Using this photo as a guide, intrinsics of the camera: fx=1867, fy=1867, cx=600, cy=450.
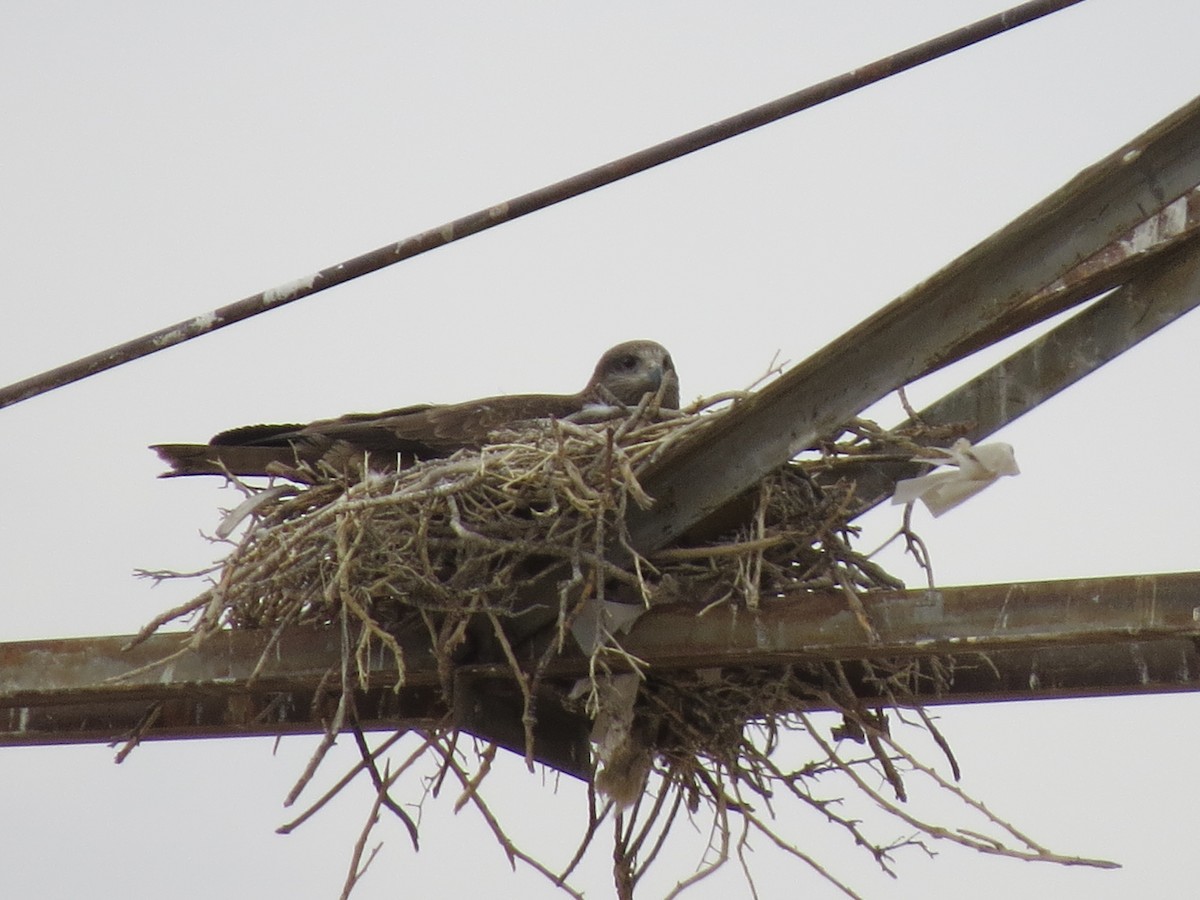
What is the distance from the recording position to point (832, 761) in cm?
517

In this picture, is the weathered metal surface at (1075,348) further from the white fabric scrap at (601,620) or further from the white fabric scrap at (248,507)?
the white fabric scrap at (248,507)

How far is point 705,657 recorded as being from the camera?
190 inches

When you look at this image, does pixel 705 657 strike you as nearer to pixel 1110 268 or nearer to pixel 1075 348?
pixel 1075 348

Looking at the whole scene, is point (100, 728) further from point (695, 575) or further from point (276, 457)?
point (695, 575)

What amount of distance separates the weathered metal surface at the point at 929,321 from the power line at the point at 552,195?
3.09ft

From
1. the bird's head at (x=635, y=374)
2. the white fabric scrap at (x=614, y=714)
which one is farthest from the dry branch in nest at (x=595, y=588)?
the bird's head at (x=635, y=374)

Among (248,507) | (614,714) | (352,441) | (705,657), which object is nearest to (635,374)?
(352,441)

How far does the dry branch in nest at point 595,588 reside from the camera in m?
4.88

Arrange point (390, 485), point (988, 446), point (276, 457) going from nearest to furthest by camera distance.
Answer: point (988, 446) → point (390, 485) → point (276, 457)

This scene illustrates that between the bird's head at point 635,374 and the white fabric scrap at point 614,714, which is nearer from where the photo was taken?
the white fabric scrap at point 614,714

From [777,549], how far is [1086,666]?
2.95 ft

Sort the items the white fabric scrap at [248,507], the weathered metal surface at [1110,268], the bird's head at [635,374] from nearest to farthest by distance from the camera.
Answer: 1. the weathered metal surface at [1110,268]
2. the white fabric scrap at [248,507]
3. the bird's head at [635,374]

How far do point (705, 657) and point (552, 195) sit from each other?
1384 mm

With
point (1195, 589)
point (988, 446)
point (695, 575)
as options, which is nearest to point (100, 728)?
point (695, 575)
